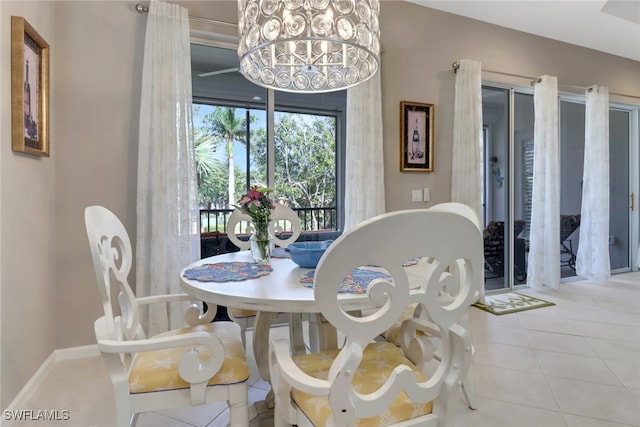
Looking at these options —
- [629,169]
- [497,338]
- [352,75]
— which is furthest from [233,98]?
[629,169]

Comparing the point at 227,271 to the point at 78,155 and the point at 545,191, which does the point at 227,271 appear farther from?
the point at 545,191

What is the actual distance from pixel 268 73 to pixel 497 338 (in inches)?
98.5

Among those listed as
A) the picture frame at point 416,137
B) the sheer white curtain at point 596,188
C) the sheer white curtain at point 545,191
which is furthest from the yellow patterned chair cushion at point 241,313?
the sheer white curtain at point 596,188

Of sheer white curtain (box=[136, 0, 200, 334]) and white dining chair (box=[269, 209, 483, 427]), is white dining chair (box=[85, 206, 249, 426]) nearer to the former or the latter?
white dining chair (box=[269, 209, 483, 427])

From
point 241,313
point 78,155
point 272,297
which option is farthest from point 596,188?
point 78,155

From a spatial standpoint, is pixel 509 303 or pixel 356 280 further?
pixel 509 303

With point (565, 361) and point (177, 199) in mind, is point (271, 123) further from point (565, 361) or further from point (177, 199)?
point (565, 361)

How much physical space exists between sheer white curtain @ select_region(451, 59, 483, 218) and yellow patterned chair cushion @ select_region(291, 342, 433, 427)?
2642 millimetres

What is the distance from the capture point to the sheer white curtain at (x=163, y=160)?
8.15ft

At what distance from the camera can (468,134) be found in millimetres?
3609

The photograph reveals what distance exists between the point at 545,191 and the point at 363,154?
7.65 ft

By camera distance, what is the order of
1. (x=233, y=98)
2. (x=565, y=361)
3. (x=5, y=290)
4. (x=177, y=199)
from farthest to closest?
(x=233, y=98) → (x=177, y=199) → (x=565, y=361) → (x=5, y=290)

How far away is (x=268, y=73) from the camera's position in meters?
2.16

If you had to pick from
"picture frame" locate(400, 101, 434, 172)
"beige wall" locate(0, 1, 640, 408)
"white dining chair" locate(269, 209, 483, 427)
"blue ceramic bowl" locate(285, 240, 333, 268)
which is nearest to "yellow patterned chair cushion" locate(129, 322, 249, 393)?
"white dining chair" locate(269, 209, 483, 427)
